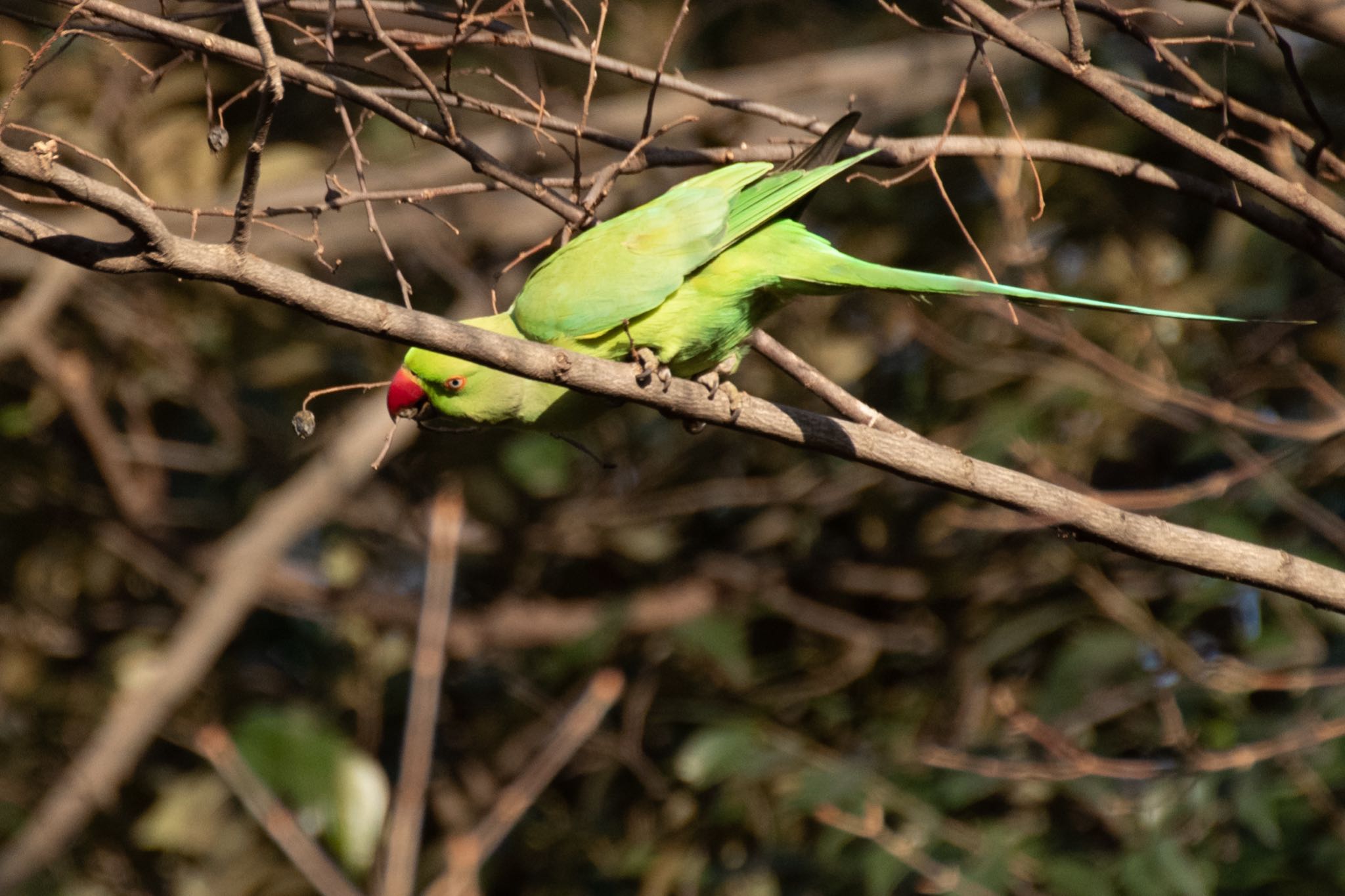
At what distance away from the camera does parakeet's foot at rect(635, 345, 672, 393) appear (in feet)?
8.66

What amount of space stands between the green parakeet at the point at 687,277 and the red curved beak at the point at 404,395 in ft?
0.86

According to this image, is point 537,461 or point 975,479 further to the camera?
point 537,461

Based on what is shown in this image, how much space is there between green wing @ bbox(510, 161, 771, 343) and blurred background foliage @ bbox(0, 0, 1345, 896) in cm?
159

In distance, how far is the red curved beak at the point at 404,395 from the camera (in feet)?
11.5

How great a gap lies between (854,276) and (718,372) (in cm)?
60

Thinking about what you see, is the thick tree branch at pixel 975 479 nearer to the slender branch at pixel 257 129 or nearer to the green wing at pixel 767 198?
the slender branch at pixel 257 129

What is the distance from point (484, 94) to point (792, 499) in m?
2.36

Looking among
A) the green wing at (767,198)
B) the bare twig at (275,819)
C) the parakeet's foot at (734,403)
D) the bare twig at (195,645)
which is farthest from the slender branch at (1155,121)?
the bare twig at (195,645)

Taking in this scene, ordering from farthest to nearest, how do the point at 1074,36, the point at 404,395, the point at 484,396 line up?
1. the point at 404,395
2. the point at 484,396
3. the point at 1074,36

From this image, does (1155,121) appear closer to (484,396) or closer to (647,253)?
(647,253)

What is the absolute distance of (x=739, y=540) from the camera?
20.0ft

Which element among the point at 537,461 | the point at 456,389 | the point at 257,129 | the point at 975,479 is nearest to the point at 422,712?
the point at 456,389

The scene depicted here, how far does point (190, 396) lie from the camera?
6.27 meters

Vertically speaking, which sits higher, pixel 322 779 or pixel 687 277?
pixel 687 277
